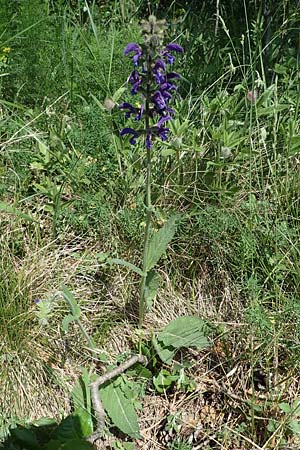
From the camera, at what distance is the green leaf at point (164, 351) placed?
6.32 ft

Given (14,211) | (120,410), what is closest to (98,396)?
(120,410)

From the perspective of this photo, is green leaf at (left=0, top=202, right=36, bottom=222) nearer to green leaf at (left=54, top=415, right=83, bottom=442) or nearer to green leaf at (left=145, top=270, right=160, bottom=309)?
green leaf at (left=145, top=270, right=160, bottom=309)

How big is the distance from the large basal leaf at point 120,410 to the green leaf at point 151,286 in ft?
0.99

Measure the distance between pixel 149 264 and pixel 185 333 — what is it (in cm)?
27

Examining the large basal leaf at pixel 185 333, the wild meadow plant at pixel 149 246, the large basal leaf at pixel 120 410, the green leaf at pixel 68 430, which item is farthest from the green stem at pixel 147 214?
the green leaf at pixel 68 430

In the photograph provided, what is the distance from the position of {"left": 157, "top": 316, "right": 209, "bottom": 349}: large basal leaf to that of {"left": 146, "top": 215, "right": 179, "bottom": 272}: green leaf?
249mm

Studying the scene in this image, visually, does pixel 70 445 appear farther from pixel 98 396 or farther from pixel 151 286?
pixel 151 286

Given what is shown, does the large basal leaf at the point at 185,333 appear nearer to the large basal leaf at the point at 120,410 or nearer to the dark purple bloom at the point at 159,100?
the large basal leaf at the point at 120,410

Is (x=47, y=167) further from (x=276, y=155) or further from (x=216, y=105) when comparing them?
(x=276, y=155)

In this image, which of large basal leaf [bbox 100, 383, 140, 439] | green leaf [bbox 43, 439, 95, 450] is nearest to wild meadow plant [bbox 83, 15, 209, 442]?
large basal leaf [bbox 100, 383, 140, 439]

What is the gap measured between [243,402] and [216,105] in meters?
1.16

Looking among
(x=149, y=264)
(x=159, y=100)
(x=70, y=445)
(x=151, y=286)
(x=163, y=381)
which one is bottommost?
(x=163, y=381)

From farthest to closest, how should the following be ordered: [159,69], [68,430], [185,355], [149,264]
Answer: [185,355] → [149,264] → [68,430] → [159,69]

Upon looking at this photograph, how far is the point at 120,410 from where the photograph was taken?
1838 mm
